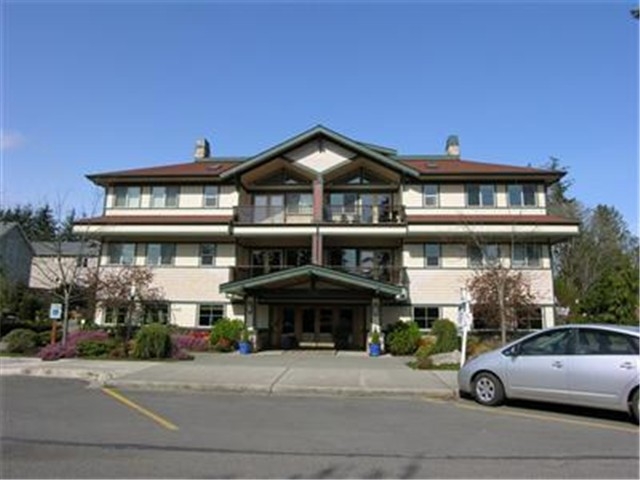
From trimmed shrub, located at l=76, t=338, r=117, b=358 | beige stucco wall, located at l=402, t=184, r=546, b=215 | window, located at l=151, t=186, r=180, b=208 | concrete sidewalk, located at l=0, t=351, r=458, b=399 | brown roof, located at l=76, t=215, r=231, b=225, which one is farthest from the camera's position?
window, located at l=151, t=186, r=180, b=208

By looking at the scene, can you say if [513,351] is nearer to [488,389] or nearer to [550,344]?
[550,344]

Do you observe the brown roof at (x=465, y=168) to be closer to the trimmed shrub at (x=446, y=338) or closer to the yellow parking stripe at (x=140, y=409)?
the trimmed shrub at (x=446, y=338)

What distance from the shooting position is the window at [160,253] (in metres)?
30.1

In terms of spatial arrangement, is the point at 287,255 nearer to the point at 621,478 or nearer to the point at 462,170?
the point at 462,170

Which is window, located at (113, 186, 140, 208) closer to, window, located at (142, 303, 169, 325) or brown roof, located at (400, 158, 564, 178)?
window, located at (142, 303, 169, 325)

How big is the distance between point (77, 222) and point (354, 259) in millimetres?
14371

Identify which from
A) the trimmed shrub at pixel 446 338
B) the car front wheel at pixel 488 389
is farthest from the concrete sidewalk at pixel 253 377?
the trimmed shrub at pixel 446 338

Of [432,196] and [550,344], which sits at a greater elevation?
[432,196]

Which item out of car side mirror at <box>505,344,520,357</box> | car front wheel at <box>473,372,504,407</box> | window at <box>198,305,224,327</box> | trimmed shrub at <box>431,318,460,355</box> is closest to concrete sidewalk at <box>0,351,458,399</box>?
car front wheel at <box>473,372,504,407</box>

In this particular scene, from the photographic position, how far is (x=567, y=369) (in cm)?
1000

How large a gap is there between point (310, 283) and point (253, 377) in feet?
39.2

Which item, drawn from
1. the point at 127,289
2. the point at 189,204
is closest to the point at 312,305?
the point at 189,204

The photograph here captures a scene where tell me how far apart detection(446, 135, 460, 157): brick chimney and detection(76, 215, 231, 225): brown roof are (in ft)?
47.9

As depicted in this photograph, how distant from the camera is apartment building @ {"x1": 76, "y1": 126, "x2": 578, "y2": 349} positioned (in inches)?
1105
